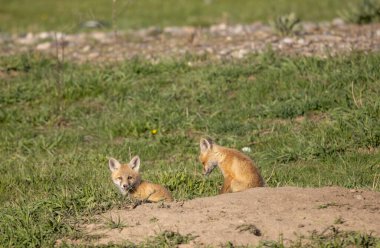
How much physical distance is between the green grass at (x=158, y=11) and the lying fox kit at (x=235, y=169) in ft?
38.0

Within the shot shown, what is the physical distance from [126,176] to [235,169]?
49.7 inches

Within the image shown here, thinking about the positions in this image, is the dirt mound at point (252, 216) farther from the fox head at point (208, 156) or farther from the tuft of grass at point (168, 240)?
the fox head at point (208, 156)

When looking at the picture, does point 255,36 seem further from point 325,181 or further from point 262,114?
point 325,181

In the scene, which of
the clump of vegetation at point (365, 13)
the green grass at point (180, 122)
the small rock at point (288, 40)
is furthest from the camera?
the clump of vegetation at point (365, 13)

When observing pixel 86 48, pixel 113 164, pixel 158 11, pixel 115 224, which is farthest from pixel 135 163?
pixel 158 11

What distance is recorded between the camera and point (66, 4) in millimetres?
28094

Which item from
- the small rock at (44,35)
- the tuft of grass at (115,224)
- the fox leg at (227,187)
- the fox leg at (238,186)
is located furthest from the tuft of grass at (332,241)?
the small rock at (44,35)

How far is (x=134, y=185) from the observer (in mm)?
8898

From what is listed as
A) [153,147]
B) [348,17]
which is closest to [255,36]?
[348,17]

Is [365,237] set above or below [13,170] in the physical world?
above

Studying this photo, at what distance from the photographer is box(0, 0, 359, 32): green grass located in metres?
22.1

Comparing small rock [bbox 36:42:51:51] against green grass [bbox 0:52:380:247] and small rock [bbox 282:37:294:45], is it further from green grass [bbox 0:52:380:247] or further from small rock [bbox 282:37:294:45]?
small rock [bbox 282:37:294:45]

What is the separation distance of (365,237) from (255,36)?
31.5 feet

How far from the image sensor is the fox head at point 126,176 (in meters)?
8.89
